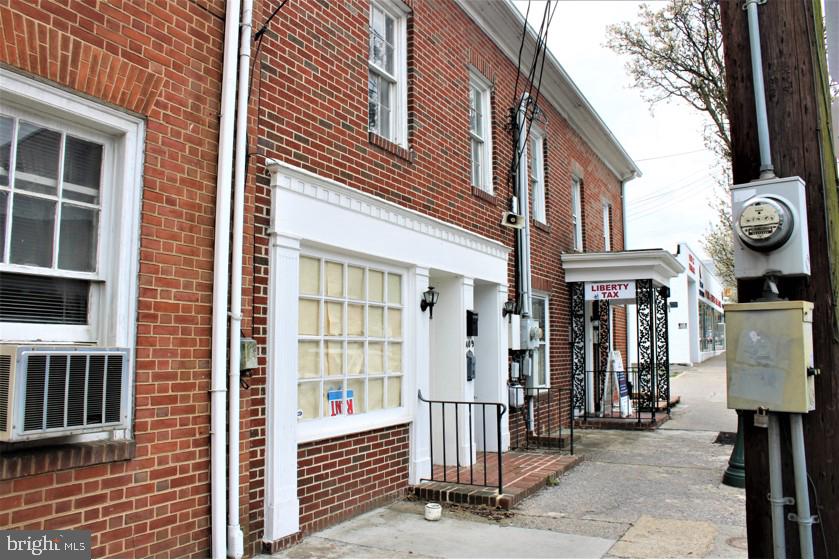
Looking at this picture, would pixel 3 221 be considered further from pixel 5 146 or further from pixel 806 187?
pixel 806 187

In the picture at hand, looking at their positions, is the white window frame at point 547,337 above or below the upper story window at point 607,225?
below

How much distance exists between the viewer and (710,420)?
47.3 feet

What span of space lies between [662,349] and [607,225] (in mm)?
4271

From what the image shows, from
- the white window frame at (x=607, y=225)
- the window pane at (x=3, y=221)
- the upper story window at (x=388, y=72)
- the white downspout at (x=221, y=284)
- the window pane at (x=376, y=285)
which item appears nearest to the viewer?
the window pane at (x=3, y=221)

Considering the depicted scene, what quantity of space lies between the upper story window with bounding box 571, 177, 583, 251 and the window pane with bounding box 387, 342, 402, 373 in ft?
26.9

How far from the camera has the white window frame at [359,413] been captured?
5.81 meters

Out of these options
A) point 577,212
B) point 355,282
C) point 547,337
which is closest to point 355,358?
point 355,282

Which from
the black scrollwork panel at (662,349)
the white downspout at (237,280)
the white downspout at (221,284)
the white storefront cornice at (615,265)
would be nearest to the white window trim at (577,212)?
the white storefront cornice at (615,265)

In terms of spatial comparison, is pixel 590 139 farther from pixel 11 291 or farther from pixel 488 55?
pixel 11 291

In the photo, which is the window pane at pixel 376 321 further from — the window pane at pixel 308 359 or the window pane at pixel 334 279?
the window pane at pixel 308 359

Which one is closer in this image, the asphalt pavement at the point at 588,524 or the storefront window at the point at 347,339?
the asphalt pavement at the point at 588,524

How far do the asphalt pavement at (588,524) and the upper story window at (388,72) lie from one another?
4084 millimetres

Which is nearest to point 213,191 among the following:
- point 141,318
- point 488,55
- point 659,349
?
point 141,318

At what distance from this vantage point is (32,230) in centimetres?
385
